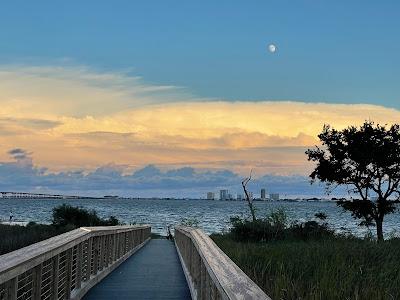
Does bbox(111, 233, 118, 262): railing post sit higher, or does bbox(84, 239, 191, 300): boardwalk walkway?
bbox(111, 233, 118, 262): railing post

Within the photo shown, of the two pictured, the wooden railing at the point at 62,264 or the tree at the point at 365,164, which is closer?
the wooden railing at the point at 62,264

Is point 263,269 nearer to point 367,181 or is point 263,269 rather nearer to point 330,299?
point 330,299

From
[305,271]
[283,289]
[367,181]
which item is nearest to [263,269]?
[305,271]

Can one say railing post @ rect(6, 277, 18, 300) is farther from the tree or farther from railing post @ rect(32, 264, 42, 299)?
the tree

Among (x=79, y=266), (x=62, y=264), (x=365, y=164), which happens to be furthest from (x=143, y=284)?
(x=365, y=164)

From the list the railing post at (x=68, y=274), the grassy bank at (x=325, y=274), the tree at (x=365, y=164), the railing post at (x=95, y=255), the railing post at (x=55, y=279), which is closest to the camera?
the grassy bank at (x=325, y=274)

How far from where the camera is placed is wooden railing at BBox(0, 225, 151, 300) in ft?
19.6

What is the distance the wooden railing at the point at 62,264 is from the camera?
5.98m

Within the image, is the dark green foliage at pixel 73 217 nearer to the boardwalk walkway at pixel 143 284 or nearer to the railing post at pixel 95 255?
the boardwalk walkway at pixel 143 284

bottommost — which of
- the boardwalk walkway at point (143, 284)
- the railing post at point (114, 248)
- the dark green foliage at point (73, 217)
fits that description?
the boardwalk walkway at point (143, 284)

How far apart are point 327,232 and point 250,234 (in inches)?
144

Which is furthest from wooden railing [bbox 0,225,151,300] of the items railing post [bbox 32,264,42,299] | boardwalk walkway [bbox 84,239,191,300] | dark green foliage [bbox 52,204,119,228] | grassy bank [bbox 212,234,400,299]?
dark green foliage [bbox 52,204,119,228]

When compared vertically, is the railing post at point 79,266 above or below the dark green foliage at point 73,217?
below

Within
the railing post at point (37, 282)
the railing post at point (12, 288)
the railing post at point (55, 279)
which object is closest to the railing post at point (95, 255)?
the railing post at point (55, 279)
